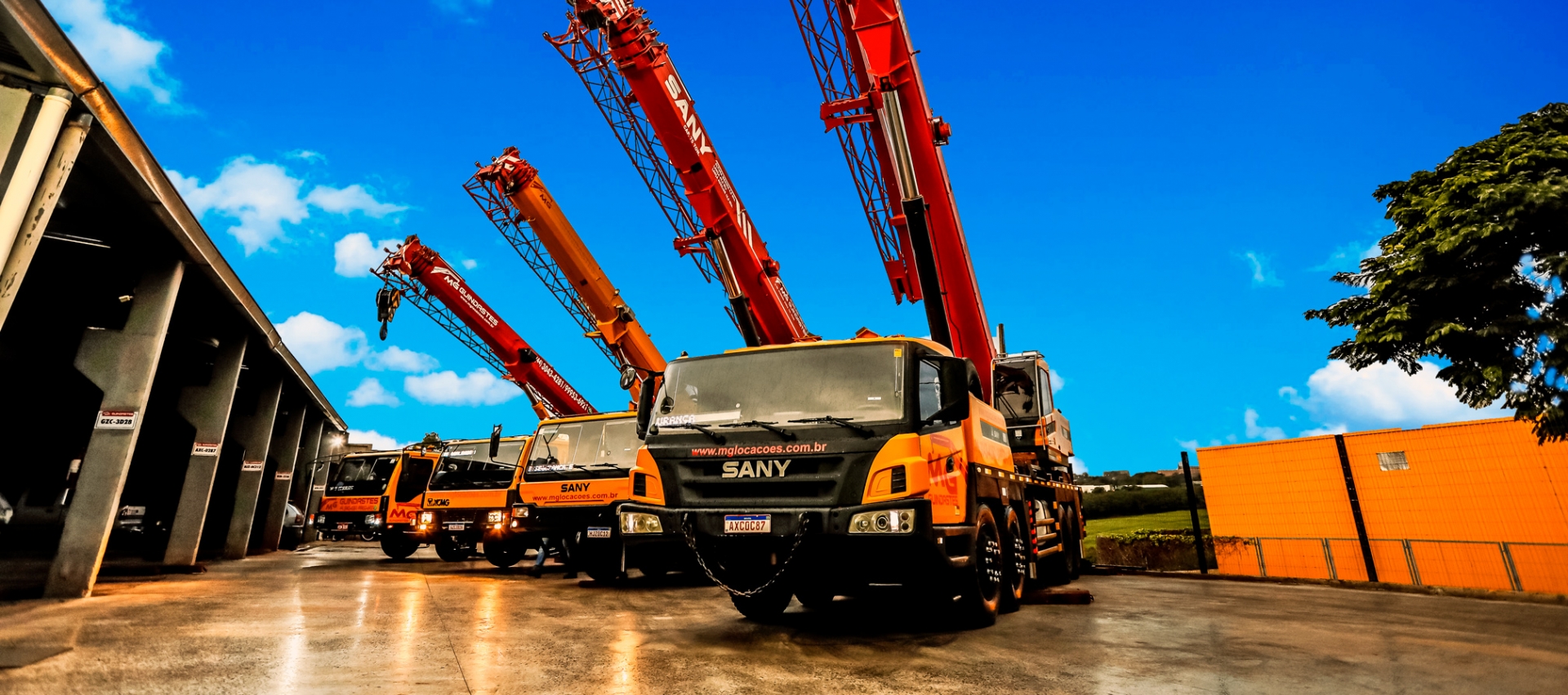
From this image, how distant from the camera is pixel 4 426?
18.4m

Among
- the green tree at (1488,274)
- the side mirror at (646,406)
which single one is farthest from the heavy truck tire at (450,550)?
the green tree at (1488,274)

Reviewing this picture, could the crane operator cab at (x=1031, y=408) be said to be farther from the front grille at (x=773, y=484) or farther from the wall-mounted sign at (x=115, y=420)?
the wall-mounted sign at (x=115, y=420)

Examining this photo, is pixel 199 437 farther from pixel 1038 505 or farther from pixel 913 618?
pixel 1038 505

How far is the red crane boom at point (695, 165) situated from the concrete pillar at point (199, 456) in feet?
25.0

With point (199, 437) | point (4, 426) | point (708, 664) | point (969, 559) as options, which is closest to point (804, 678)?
point (708, 664)

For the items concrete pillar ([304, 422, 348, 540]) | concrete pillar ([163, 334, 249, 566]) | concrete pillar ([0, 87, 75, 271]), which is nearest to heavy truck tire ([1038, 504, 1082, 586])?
concrete pillar ([0, 87, 75, 271])

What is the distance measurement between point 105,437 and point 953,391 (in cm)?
903

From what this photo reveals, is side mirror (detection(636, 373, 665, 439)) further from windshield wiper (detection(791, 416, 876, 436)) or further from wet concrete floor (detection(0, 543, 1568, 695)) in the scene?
wet concrete floor (detection(0, 543, 1568, 695))

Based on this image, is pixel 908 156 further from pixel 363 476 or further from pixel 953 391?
pixel 363 476

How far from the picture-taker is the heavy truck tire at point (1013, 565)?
22.7 feet

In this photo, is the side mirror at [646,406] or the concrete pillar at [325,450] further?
the concrete pillar at [325,450]

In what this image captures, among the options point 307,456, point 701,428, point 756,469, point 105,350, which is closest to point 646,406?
point 701,428

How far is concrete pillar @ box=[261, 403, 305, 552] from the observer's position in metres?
19.5

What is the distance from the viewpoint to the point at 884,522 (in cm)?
494
